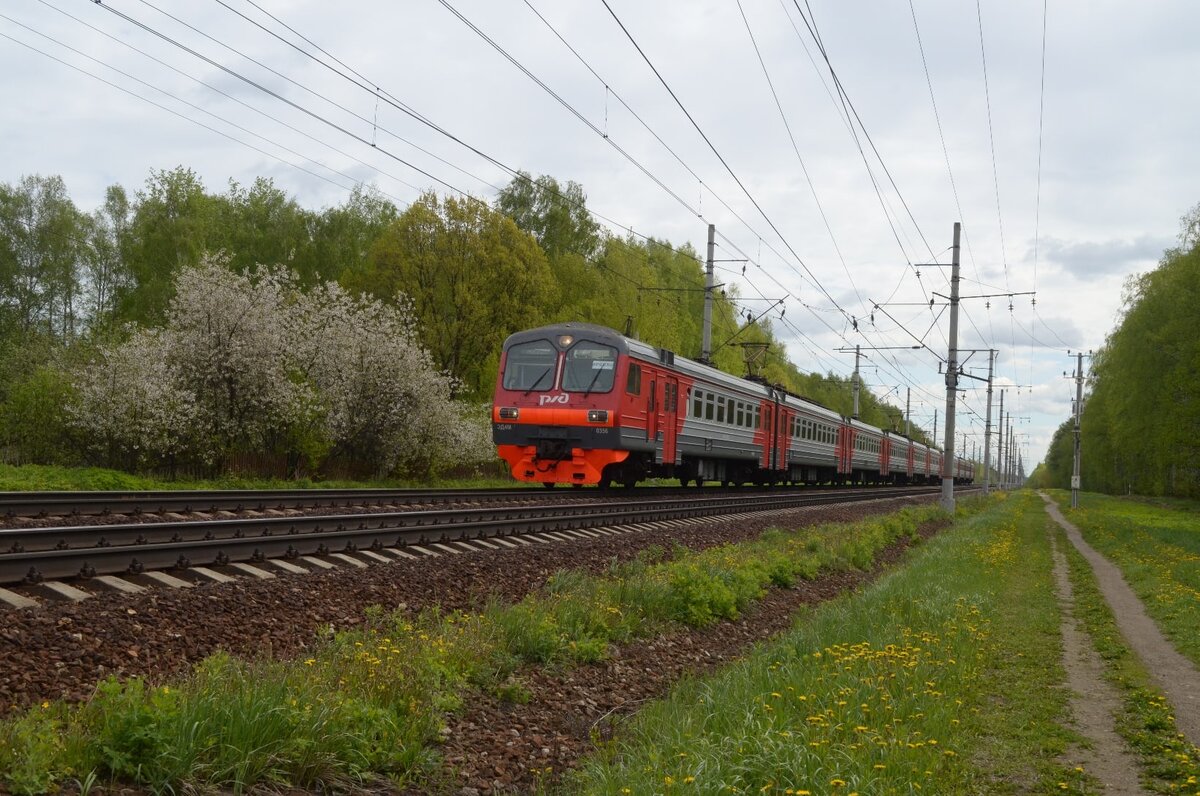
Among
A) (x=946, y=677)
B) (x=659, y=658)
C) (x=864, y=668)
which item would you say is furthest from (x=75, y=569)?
(x=946, y=677)

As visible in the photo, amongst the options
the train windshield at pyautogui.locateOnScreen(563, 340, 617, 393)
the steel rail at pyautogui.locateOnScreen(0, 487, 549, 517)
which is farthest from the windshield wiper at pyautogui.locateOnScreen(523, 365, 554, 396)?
the steel rail at pyautogui.locateOnScreen(0, 487, 549, 517)

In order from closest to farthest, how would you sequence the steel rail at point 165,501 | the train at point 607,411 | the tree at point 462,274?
the steel rail at point 165,501 → the train at point 607,411 → the tree at point 462,274

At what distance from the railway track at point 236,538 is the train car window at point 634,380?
5.03 m

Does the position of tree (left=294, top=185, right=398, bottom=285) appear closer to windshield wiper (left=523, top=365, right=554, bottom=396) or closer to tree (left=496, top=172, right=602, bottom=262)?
tree (left=496, top=172, right=602, bottom=262)

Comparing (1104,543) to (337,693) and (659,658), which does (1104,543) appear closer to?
(659,658)

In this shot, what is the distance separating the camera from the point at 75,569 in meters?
7.53

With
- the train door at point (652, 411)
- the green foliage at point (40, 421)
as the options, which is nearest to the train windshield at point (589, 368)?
the train door at point (652, 411)

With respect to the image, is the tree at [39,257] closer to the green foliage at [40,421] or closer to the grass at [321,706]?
the green foliage at [40,421]

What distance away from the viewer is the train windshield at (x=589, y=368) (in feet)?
69.4

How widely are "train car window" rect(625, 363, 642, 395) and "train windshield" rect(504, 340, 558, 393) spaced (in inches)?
65.0

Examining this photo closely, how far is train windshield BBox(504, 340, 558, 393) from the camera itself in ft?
72.0

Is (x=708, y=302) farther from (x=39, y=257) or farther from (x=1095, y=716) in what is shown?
(x=39, y=257)

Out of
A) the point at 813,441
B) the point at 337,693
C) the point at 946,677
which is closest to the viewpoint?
the point at 337,693

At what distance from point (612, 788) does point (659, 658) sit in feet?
12.5
